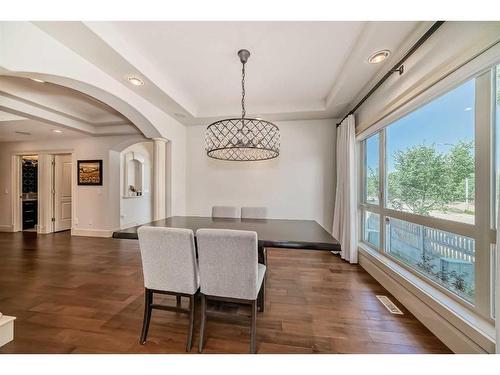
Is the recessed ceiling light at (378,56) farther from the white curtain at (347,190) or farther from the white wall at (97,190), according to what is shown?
the white wall at (97,190)

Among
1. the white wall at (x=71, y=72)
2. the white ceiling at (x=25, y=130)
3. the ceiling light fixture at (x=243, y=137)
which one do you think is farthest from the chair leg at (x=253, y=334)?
the white ceiling at (x=25, y=130)

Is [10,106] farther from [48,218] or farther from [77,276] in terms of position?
[48,218]

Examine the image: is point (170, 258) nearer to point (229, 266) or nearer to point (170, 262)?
point (170, 262)

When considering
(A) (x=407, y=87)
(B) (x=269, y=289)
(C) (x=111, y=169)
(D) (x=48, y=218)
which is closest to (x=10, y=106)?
(C) (x=111, y=169)

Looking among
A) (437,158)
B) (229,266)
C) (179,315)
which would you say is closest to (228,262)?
(229,266)

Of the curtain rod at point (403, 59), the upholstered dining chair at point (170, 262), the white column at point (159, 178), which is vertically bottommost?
the upholstered dining chair at point (170, 262)

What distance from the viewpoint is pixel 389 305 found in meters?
2.12

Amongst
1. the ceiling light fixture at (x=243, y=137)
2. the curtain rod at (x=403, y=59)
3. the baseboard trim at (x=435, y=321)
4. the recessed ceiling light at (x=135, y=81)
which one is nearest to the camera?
the baseboard trim at (x=435, y=321)

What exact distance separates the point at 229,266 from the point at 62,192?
6.70 metres

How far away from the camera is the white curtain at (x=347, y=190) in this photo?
3279 mm

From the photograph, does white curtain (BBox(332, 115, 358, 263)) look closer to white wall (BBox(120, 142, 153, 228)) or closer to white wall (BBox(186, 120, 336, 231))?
white wall (BBox(186, 120, 336, 231))

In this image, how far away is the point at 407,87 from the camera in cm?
204

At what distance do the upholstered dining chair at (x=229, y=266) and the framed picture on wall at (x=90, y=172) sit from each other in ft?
16.1
